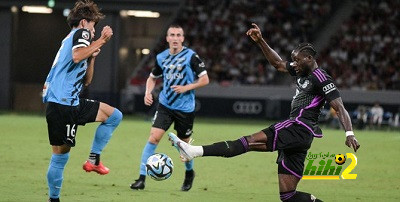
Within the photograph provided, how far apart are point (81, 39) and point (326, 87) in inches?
107

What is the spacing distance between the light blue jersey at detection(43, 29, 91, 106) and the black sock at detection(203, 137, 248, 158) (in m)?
1.74

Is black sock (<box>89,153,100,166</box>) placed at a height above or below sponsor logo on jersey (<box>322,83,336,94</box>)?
below

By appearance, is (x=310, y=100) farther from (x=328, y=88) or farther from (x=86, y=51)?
(x=86, y=51)

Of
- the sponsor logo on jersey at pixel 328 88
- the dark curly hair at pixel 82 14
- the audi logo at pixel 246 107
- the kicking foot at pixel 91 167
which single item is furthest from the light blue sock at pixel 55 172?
the audi logo at pixel 246 107

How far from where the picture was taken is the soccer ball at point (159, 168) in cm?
914

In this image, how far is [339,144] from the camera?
2058 cm

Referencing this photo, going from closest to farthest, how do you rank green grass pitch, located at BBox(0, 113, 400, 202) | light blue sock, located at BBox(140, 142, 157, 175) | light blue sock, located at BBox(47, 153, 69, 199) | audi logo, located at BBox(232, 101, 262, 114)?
light blue sock, located at BBox(47, 153, 69, 199)
green grass pitch, located at BBox(0, 113, 400, 202)
light blue sock, located at BBox(140, 142, 157, 175)
audi logo, located at BBox(232, 101, 262, 114)

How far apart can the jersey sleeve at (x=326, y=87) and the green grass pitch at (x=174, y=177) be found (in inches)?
108

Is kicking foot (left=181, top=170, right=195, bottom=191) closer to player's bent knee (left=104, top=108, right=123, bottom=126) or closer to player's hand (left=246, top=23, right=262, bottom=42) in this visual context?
player's bent knee (left=104, top=108, right=123, bottom=126)

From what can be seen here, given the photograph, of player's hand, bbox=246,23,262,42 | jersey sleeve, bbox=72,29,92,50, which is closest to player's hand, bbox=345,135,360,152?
player's hand, bbox=246,23,262,42

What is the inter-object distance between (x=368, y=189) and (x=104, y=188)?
4.04 m

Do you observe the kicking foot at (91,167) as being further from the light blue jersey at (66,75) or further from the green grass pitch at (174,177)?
the light blue jersey at (66,75)

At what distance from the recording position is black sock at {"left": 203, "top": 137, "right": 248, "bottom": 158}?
26.6ft

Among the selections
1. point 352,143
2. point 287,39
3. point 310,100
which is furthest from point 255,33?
point 287,39
